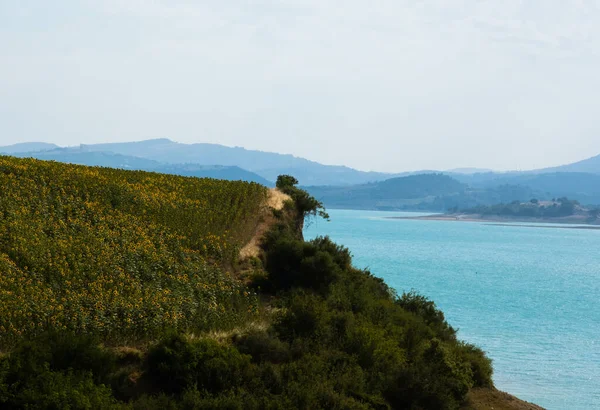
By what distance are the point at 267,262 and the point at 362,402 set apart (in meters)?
9.84

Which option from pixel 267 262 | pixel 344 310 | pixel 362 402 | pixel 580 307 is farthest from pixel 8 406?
pixel 580 307

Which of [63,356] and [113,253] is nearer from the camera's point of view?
[63,356]

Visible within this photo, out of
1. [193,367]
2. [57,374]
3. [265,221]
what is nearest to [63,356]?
[57,374]

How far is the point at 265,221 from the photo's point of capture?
94.5 feet

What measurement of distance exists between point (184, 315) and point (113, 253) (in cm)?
326

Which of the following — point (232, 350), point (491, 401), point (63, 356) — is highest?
point (63, 356)

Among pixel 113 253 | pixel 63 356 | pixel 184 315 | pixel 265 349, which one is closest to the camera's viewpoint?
pixel 63 356

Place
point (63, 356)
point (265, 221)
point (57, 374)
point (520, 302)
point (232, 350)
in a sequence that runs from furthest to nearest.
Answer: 1. point (520, 302)
2. point (265, 221)
3. point (232, 350)
4. point (63, 356)
5. point (57, 374)

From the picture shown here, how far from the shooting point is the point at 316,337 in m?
18.1

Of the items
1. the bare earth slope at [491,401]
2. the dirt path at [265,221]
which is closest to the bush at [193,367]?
the bare earth slope at [491,401]

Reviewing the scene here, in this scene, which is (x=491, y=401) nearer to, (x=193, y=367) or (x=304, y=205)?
(x=193, y=367)

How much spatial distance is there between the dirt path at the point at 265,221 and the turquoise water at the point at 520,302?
13.1m

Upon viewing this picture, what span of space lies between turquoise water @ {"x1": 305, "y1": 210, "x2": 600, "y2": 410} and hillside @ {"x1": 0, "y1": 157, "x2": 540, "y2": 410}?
390 inches

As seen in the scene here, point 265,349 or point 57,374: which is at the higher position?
point 57,374
